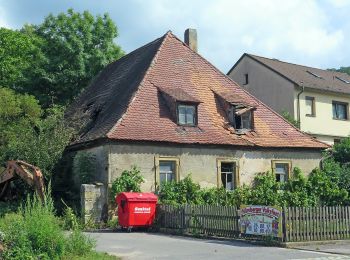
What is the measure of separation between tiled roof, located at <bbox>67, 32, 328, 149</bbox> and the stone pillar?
2.31 metres

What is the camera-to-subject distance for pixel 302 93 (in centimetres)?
4069

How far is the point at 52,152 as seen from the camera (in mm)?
25469

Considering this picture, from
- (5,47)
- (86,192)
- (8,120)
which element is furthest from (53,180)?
(5,47)

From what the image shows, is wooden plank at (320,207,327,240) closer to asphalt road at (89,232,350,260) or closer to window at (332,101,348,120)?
asphalt road at (89,232,350,260)

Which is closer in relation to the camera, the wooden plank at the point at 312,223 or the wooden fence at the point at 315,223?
the wooden fence at the point at 315,223

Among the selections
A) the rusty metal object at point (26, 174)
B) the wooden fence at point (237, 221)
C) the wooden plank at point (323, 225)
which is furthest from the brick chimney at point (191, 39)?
the wooden plank at point (323, 225)

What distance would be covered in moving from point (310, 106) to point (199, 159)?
18537mm

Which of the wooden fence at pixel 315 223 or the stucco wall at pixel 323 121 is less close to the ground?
the stucco wall at pixel 323 121

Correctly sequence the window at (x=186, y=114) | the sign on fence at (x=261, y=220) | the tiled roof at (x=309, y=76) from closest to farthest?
the sign on fence at (x=261, y=220)
the window at (x=186, y=114)
the tiled roof at (x=309, y=76)

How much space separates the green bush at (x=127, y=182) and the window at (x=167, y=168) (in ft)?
4.16

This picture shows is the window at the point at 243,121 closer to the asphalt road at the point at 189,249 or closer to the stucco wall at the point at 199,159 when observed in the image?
the stucco wall at the point at 199,159

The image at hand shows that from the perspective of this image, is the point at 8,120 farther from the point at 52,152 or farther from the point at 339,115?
the point at 339,115

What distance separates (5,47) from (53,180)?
21258 millimetres

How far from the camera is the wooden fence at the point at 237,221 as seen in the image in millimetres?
16094
